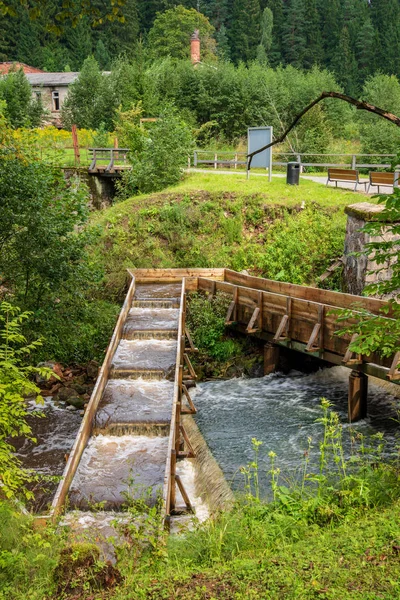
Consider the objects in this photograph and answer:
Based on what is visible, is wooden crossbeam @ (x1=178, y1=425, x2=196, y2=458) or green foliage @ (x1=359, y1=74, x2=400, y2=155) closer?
wooden crossbeam @ (x1=178, y1=425, x2=196, y2=458)

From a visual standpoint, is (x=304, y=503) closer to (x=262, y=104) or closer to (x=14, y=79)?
(x=262, y=104)

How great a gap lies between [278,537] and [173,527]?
11.2 ft

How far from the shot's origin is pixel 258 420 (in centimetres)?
1360

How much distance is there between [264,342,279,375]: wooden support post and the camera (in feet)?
54.0

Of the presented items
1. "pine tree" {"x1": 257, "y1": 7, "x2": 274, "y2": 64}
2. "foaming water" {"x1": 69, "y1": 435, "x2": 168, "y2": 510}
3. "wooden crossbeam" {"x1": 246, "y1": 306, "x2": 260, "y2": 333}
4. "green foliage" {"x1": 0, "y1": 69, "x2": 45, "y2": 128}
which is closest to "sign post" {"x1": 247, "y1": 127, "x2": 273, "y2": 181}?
"wooden crossbeam" {"x1": 246, "y1": 306, "x2": 260, "y2": 333}

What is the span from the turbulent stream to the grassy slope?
4.75m

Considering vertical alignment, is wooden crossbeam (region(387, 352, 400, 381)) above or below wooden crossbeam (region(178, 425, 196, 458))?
above

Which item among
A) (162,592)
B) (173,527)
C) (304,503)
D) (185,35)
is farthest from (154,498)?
(185,35)

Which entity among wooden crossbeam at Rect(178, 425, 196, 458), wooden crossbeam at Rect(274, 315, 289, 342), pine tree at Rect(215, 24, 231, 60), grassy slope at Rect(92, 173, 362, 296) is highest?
pine tree at Rect(215, 24, 231, 60)

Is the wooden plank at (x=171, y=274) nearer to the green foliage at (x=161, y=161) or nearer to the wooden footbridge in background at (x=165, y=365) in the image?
the wooden footbridge in background at (x=165, y=365)

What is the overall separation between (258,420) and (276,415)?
44 cm

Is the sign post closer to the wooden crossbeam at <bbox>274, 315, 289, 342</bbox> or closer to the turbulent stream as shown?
the wooden crossbeam at <bbox>274, 315, 289, 342</bbox>

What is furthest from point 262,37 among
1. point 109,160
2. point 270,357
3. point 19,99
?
point 270,357

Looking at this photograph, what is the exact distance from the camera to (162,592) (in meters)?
5.09
